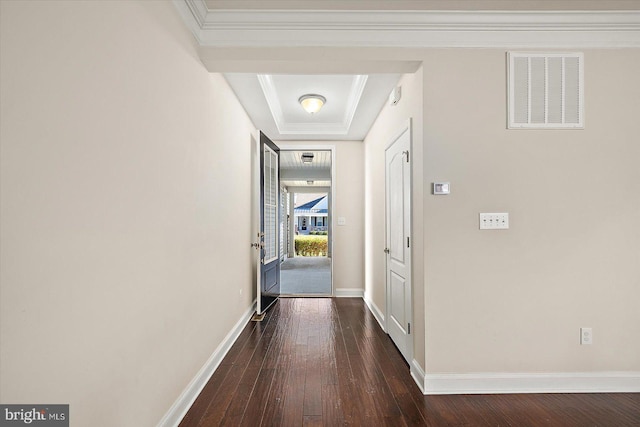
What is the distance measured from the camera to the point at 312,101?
3668 mm

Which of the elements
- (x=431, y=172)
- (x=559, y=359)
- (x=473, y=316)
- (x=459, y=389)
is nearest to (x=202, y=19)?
(x=431, y=172)

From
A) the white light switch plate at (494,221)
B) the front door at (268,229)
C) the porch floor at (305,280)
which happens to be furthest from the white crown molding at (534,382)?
the porch floor at (305,280)

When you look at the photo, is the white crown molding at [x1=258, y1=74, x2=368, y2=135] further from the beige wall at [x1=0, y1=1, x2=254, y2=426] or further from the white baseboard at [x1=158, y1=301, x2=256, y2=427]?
the white baseboard at [x1=158, y1=301, x2=256, y2=427]

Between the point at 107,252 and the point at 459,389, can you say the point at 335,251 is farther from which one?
the point at 107,252

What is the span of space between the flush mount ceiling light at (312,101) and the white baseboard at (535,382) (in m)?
2.95

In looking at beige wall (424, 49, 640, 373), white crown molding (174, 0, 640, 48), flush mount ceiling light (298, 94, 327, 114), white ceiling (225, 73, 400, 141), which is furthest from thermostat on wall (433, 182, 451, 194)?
flush mount ceiling light (298, 94, 327, 114)

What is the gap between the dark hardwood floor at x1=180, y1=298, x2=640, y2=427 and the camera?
6.41 feet

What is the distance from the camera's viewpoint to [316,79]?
330cm

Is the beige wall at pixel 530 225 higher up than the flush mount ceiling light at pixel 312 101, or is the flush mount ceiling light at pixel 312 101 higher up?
the flush mount ceiling light at pixel 312 101

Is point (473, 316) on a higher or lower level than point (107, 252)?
lower

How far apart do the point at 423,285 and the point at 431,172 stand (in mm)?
836

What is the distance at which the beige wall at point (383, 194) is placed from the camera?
2404 mm

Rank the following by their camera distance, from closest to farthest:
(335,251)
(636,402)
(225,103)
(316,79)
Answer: (636,402), (225,103), (316,79), (335,251)

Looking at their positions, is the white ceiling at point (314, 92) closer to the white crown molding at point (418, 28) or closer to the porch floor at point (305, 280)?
the white crown molding at point (418, 28)
